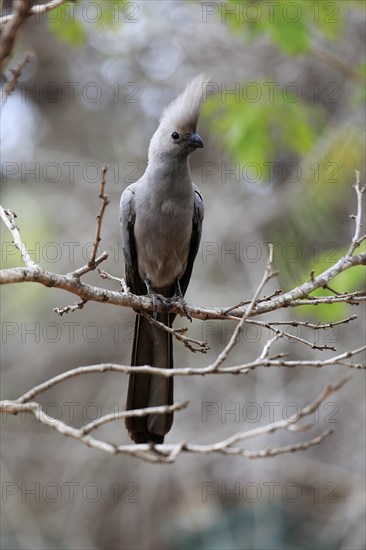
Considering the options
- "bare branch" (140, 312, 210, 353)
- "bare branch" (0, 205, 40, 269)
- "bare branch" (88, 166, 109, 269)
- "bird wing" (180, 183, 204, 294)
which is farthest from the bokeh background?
"bare branch" (88, 166, 109, 269)

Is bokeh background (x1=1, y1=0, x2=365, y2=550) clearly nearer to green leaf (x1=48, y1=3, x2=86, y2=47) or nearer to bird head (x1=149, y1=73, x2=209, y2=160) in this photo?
green leaf (x1=48, y1=3, x2=86, y2=47)

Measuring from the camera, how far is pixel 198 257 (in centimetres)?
783

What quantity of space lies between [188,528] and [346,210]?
3.74 metres

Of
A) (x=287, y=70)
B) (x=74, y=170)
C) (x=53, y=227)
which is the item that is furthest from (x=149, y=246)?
(x=287, y=70)

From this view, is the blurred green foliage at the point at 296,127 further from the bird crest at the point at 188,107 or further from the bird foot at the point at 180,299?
the bird crest at the point at 188,107

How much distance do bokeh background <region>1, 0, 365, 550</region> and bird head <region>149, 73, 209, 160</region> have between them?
3.32 feet

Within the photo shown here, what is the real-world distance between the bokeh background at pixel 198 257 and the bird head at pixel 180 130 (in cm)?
101

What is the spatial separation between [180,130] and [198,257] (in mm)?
3378

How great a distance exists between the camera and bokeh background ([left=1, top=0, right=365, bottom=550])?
6.05 metres

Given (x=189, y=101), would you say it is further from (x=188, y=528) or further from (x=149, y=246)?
(x=188, y=528)

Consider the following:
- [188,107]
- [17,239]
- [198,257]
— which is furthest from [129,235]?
[198,257]

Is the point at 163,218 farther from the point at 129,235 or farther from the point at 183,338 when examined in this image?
the point at 183,338

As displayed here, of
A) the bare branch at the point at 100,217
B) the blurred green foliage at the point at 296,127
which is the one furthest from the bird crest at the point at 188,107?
the bare branch at the point at 100,217

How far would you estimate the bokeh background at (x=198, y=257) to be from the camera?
19.9 ft
